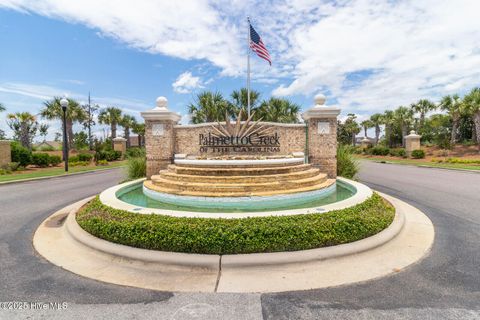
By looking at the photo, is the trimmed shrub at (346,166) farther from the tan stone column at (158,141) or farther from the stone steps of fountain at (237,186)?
the tan stone column at (158,141)

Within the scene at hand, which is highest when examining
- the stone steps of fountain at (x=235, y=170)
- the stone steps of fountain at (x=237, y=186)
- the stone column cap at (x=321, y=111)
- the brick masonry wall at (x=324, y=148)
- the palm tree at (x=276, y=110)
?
the palm tree at (x=276, y=110)

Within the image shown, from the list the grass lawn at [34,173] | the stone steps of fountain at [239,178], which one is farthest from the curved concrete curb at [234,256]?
the grass lawn at [34,173]

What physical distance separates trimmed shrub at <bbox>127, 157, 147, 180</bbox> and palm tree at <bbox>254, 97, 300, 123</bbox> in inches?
870

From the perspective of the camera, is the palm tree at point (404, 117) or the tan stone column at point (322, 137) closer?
the tan stone column at point (322, 137)

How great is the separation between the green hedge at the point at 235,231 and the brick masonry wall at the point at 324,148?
692 centimetres

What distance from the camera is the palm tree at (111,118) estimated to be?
150 feet

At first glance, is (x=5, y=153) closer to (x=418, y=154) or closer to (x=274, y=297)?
(x=274, y=297)

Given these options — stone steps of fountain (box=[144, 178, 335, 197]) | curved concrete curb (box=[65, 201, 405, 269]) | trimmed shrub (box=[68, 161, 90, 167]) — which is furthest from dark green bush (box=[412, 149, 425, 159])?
trimmed shrub (box=[68, 161, 90, 167])

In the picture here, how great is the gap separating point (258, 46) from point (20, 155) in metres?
23.7

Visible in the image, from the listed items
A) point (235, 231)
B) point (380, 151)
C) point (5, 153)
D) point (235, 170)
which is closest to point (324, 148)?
point (235, 170)

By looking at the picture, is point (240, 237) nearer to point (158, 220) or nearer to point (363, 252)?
point (158, 220)

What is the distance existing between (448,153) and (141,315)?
43698 mm

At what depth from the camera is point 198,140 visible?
13.1m

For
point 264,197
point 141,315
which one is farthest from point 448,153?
point 141,315
